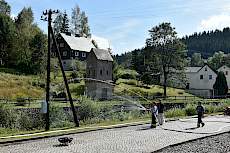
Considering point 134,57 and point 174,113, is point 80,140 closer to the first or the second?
point 174,113

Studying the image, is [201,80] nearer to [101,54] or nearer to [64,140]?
[101,54]

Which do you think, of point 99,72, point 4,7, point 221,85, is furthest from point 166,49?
point 4,7

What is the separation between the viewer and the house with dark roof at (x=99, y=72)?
204ft

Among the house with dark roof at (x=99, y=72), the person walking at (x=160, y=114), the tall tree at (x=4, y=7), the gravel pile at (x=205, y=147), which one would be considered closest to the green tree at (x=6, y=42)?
the tall tree at (x=4, y=7)

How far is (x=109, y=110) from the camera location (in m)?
36.8

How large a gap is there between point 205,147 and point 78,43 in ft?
266

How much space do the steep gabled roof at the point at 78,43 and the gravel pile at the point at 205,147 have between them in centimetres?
7652

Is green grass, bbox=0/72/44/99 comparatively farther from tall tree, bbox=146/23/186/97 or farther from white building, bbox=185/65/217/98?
white building, bbox=185/65/217/98

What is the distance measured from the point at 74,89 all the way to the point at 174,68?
22.7 m

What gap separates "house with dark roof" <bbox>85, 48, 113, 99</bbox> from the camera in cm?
6209

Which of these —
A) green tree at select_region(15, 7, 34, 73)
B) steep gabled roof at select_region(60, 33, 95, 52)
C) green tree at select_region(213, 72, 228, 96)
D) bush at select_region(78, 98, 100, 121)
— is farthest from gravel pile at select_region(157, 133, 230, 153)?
steep gabled roof at select_region(60, 33, 95, 52)

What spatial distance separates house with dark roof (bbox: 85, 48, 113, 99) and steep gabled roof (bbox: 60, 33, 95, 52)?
92.5 ft

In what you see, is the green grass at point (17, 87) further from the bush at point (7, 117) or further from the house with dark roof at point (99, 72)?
the bush at point (7, 117)

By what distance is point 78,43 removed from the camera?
320 feet
